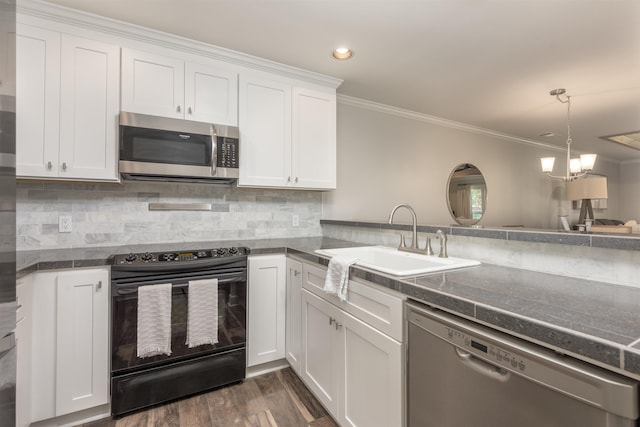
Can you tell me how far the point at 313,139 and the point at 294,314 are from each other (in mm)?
1449

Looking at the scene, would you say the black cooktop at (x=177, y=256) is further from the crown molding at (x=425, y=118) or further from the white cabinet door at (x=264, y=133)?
the crown molding at (x=425, y=118)

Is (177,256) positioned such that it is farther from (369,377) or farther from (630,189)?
(630,189)

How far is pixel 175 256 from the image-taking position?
1.77m

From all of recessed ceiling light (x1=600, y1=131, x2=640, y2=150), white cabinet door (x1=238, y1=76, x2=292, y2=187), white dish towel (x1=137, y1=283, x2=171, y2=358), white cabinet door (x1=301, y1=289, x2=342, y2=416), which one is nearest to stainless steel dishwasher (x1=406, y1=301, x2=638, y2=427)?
white cabinet door (x1=301, y1=289, x2=342, y2=416)

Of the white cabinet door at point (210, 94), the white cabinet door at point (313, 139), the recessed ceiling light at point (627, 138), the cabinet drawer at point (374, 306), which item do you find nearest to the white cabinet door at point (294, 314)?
the cabinet drawer at point (374, 306)

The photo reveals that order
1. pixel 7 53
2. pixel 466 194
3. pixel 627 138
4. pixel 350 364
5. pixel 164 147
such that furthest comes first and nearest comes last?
pixel 627 138 → pixel 466 194 → pixel 164 147 → pixel 350 364 → pixel 7 53

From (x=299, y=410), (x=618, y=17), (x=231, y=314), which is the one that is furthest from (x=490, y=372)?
(x=618, y=17)

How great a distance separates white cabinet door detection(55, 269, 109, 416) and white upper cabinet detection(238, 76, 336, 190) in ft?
3.67

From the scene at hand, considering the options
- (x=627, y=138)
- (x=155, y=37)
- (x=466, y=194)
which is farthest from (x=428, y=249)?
(x=627, y=138)

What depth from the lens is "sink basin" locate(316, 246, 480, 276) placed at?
1274 mm

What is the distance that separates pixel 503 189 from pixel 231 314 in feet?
14.3

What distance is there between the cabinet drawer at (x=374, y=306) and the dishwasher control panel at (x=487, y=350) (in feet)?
0.77

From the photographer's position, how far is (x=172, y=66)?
1.99 meters

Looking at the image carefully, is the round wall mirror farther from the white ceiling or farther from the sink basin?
the sink basin
